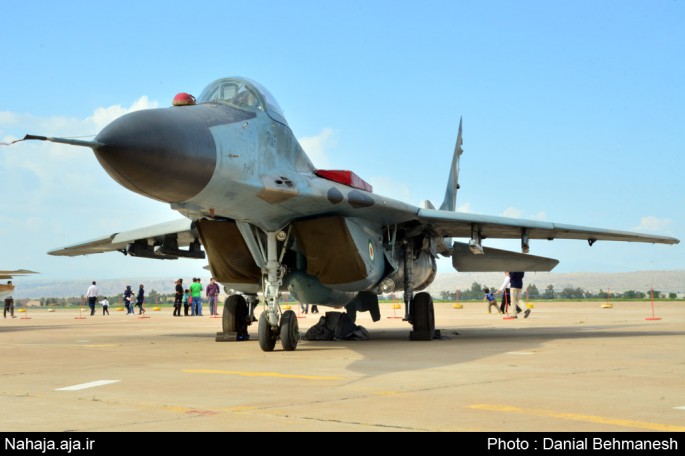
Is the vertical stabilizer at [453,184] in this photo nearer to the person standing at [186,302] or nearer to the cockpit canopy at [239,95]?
the cockpit canopy at [239,95]

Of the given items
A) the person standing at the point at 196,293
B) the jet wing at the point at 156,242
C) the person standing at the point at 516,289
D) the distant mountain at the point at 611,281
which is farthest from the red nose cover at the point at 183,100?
the distant mountain at the point at 611,281

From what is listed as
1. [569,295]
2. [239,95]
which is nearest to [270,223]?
[239,95]

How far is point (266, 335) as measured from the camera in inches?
Answer: 461

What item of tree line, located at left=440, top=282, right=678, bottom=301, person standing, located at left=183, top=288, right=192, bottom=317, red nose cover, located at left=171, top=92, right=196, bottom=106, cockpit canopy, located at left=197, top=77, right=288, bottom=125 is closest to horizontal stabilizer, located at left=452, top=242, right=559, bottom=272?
cockpit canopy, located at left=197, top=77, right=288, bottom=125

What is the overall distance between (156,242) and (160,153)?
28.7 ft

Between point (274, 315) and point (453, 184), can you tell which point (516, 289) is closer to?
point (453, 184)

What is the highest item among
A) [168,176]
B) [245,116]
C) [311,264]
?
[245,116]

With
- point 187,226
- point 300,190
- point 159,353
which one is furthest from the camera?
point 187,226

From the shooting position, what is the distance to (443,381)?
24.4 ft

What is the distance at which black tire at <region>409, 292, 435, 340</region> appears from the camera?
48.3 ft
